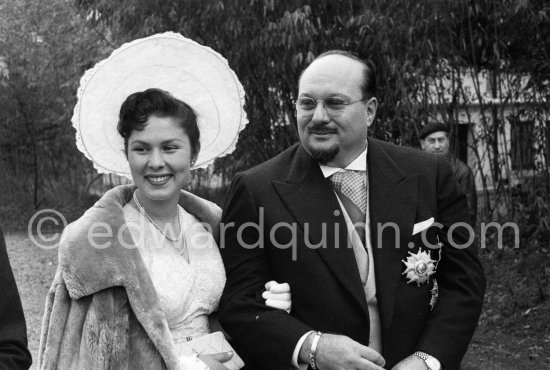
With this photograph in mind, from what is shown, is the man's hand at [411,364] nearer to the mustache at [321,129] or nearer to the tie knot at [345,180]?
the tie knot at [345,180]

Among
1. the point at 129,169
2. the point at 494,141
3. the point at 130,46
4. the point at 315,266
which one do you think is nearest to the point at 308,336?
the point at 315,266

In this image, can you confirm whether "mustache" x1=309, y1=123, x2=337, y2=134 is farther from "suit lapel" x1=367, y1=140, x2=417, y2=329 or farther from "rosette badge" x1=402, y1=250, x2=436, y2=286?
"rosette badge" x1=402, y1=250, x2=436, y2=286

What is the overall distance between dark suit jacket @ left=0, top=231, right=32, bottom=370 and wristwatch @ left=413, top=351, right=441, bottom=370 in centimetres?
142

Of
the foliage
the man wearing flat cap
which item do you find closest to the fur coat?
the man wearing flat cap

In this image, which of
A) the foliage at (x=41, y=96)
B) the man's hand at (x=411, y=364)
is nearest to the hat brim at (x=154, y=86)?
the man's hand at (x=411, y=364)

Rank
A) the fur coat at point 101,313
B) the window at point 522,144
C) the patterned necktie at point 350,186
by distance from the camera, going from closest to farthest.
Result: the fur coat at point 101,313, the patterned necktie at point 350,186, the window at point 522,144

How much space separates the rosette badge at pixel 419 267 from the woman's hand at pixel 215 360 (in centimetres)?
73

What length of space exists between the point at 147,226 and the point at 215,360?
0.55 meters

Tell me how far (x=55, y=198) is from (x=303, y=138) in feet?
60.8

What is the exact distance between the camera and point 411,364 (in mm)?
3023

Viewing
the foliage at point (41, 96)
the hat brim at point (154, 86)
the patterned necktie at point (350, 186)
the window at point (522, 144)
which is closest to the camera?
the hat brim at point (154, 86)

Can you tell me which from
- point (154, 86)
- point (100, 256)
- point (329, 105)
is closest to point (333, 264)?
point (329, 105)

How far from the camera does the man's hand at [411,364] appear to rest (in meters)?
3.01

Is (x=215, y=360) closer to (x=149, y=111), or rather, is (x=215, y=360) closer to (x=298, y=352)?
(x=298, y=352)
